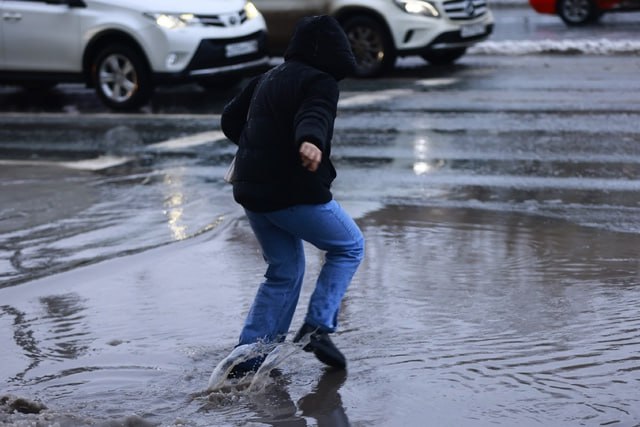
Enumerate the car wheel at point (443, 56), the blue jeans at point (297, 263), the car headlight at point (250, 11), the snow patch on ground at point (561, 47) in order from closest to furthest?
1. the blue jeans at point (297, 263)
2. the car headlight at point (250, 11)
3. the car wheel at point (443, 56)
4. the snow patch on ground at point (561, 47)

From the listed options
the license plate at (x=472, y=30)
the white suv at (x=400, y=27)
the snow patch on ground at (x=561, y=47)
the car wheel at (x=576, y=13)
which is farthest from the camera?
the car wheel at (x=576, y=13)

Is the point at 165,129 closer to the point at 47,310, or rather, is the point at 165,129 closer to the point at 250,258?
the point at 250,258

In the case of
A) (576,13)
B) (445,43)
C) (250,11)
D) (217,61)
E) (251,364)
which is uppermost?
(250,11)

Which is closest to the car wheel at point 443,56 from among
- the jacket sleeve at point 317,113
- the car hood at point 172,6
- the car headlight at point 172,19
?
the car hood at point 172,6

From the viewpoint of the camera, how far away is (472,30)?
17.0 metres

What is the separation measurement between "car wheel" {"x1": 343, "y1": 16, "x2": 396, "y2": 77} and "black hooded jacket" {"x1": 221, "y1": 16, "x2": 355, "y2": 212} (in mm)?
11544

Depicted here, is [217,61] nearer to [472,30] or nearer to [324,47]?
[472,30]

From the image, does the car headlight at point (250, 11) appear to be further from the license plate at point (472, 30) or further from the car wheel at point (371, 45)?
the license plate at point (472, 30)

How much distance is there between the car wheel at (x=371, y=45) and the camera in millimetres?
16688

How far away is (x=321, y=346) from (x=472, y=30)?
39.7 ft

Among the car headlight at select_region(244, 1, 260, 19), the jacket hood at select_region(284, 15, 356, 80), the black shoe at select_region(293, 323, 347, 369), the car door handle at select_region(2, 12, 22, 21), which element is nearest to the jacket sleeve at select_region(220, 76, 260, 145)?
the jacket hood at select_region(284, 15, 356, 80)

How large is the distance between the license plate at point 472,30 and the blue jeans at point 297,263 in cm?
1173

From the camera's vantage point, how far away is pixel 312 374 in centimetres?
559

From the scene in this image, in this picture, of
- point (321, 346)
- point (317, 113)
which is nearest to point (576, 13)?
point (321, 346)
